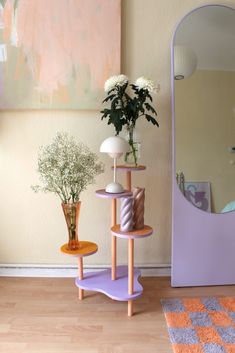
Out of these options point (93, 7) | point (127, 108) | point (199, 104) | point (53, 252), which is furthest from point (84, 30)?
point (53, 252)

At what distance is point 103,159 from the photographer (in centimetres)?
199

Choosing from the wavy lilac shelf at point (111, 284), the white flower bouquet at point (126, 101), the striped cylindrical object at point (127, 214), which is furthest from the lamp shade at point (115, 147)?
the wavy lilac shelf at point (111, 284)

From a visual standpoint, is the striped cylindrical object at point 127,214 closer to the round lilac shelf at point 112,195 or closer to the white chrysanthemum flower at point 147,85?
the round lilac shelf at point 112,195

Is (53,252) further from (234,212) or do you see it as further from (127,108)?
(234,212)

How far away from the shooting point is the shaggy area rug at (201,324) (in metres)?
1.38

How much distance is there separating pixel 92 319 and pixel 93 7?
5.87ft

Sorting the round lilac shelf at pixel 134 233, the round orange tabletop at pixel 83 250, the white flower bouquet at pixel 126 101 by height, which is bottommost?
the round orange tabletop at pixel 83 250

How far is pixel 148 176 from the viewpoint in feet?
6.64

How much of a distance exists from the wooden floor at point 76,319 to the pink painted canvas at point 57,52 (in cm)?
115

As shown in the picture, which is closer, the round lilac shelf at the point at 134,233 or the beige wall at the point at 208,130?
the round lilac shelf at the point at 134,233

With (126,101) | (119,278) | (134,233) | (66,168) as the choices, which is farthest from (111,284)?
(126,101)

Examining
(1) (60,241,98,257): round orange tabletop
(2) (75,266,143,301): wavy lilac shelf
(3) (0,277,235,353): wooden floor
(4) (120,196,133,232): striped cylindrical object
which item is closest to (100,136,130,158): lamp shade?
(4) (120,196,133,232): striped cylindrical object

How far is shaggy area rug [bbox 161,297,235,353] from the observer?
54.2 inches

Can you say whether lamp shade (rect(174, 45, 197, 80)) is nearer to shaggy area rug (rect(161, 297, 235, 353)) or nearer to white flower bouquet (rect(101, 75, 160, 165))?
white flower bouquet (rect(101, 75, 160, 165))
